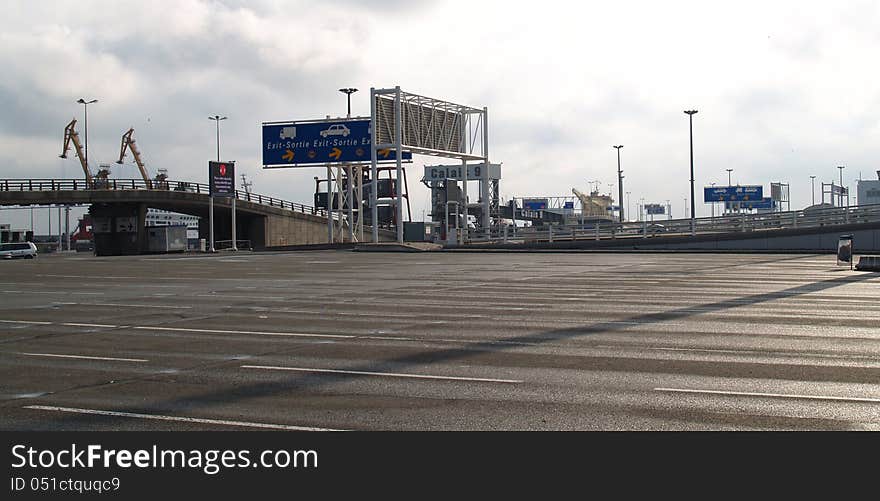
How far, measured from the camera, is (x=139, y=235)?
73.8 meters

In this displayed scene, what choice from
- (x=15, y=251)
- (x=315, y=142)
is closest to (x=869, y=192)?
(x=315, y=142)

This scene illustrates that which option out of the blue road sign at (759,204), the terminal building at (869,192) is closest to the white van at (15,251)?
the blue road sign at (759,204)

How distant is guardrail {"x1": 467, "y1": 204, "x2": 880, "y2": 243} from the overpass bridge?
29.8m

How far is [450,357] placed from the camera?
12.0m

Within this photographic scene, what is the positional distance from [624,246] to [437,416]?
4335 cm

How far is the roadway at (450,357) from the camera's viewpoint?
845cm

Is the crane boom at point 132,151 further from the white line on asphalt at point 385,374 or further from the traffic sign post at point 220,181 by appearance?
the white line on asphalt at point 385,374

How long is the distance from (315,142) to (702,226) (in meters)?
30.2

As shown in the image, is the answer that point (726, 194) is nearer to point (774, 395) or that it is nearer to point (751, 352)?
point (751, 352)

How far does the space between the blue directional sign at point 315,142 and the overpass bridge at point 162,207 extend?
9.81 meters

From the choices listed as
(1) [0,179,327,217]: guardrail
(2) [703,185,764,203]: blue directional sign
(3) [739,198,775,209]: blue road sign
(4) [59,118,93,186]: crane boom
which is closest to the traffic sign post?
(1) [0,179,327,217]: guardrail

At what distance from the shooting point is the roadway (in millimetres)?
8453

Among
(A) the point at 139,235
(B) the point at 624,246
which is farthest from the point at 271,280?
(A) the point at 139,235
